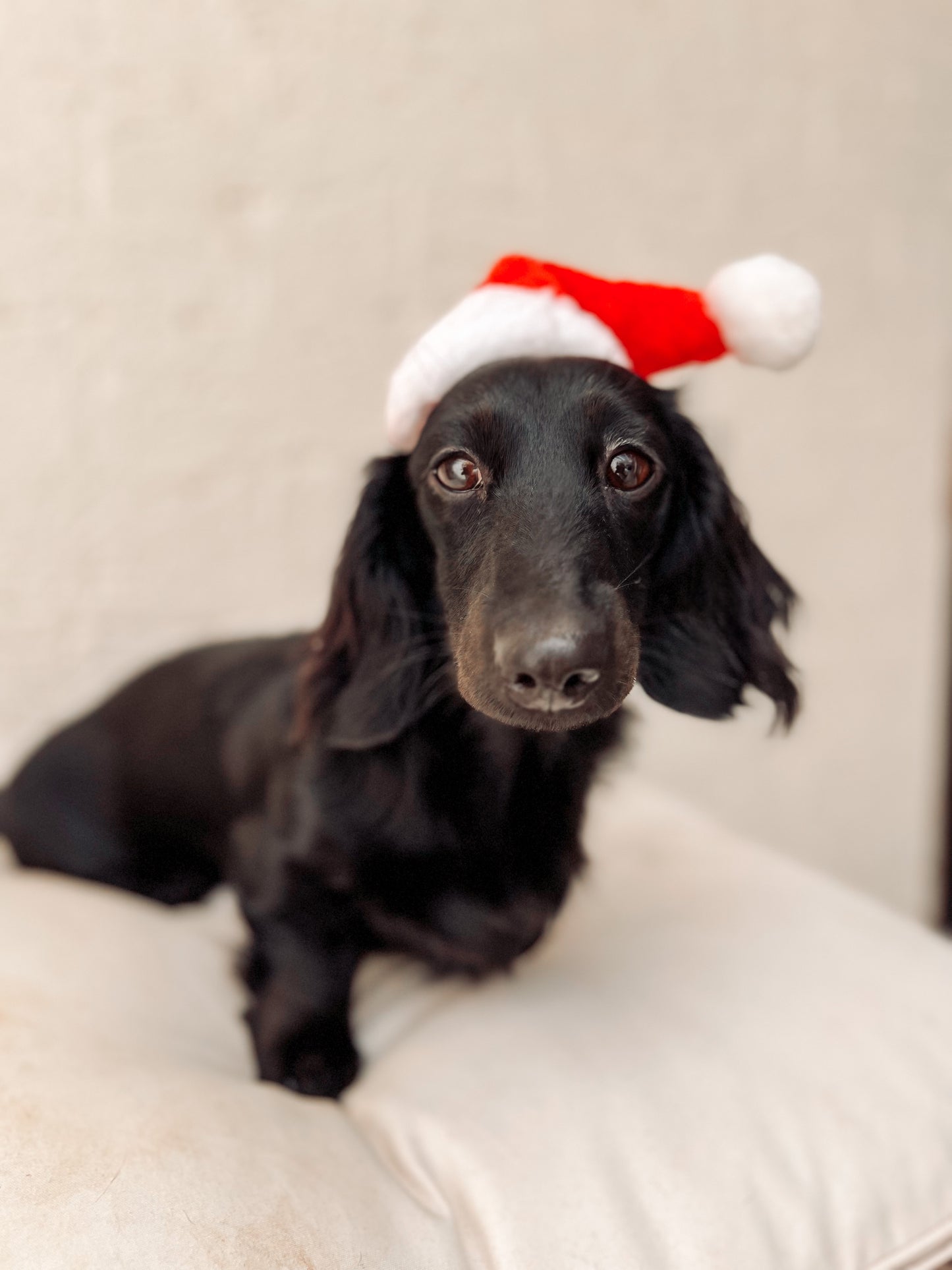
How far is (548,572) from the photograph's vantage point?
77 cm

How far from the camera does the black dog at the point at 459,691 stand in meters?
0.88

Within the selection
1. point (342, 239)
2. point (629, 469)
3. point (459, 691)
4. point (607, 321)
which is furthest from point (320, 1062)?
point (342, 239)

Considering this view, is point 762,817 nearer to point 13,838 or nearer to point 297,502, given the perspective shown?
point 297,502

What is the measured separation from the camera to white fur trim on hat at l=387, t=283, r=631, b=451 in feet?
3.05

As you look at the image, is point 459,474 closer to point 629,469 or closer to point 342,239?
point 629,469

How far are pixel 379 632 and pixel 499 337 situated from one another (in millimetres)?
313

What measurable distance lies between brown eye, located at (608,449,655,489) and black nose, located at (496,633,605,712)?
22 cm

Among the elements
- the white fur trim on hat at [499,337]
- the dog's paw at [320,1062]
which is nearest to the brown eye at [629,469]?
the white fur trim on hat at [499,337]

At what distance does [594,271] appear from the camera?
1.83 metres

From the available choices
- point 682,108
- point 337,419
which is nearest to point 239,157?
point 337,419

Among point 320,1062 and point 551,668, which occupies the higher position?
point 551,668

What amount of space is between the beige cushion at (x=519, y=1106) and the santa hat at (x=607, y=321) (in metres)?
0.63

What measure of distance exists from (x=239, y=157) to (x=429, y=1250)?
1.47m

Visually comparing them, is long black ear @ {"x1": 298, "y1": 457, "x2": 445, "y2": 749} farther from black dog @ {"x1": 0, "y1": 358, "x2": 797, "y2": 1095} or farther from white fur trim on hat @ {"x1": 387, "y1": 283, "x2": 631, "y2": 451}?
white fur trim on hat @ {"x1": 387, "y1": 283, "x2": 631, "y2": 451}
